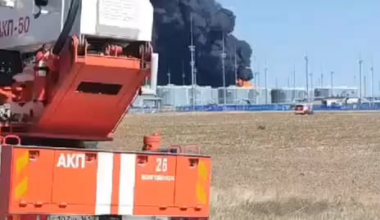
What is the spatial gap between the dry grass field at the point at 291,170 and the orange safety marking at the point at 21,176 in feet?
6.41

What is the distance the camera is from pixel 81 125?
8.73 meters

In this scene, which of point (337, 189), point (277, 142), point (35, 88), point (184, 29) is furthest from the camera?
point (184, 29)

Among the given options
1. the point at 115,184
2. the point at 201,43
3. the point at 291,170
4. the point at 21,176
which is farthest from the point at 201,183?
the point at 201,43

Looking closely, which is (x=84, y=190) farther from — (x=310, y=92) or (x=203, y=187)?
(x=310, y=92)

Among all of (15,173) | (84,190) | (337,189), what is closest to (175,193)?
(84,190)

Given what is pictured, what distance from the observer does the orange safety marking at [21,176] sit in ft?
25.2

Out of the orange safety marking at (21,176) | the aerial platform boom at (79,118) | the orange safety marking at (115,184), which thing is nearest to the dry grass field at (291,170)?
the aerial platform boom at (79,118)

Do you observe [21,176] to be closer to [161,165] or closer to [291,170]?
[161,165]

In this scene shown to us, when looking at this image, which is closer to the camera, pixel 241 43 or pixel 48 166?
pixel 48 166

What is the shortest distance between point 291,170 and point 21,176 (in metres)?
19.9

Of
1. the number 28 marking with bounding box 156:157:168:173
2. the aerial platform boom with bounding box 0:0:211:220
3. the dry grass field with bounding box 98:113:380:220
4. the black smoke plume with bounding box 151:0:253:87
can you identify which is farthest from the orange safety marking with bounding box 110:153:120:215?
the black smoke plume with bounding box 151:0:253:87

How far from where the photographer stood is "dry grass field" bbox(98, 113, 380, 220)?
15219 mm

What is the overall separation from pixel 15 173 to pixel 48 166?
1.02ft

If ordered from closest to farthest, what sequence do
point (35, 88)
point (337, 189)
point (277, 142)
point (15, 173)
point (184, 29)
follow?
point (15, 173), point (35, 88), point (337, 189), point (277, 142), point (184, 29)
